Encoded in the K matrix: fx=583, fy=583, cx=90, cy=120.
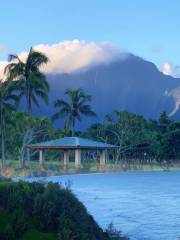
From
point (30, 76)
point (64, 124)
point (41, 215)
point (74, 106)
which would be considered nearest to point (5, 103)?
point (30, 76)

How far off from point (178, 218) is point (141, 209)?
311cm

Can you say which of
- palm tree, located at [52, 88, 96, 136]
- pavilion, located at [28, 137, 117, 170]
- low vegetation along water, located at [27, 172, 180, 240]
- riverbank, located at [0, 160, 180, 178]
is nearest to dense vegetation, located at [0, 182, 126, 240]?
low vegetation along water, located at [27, 172, 180, 240]

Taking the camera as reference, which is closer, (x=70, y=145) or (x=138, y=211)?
(x=138, y=211)

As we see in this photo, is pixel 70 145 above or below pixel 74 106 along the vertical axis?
below

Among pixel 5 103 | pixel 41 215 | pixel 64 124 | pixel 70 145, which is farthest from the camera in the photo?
pixel 64 124

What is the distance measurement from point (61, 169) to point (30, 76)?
9257mm

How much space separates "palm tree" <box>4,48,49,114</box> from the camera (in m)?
53.4

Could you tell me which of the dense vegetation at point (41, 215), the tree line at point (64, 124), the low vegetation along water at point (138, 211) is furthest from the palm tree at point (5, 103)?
the dense vegetation at point (41, 215)

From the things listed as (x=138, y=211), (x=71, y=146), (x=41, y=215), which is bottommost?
(x=138, y=211)

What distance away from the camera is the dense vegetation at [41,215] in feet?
36.0

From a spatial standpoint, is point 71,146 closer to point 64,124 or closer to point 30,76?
point 30,76

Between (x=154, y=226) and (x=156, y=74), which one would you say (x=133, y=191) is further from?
(x=156, y=74)

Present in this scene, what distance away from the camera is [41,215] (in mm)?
11586

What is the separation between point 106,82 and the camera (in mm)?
184000
